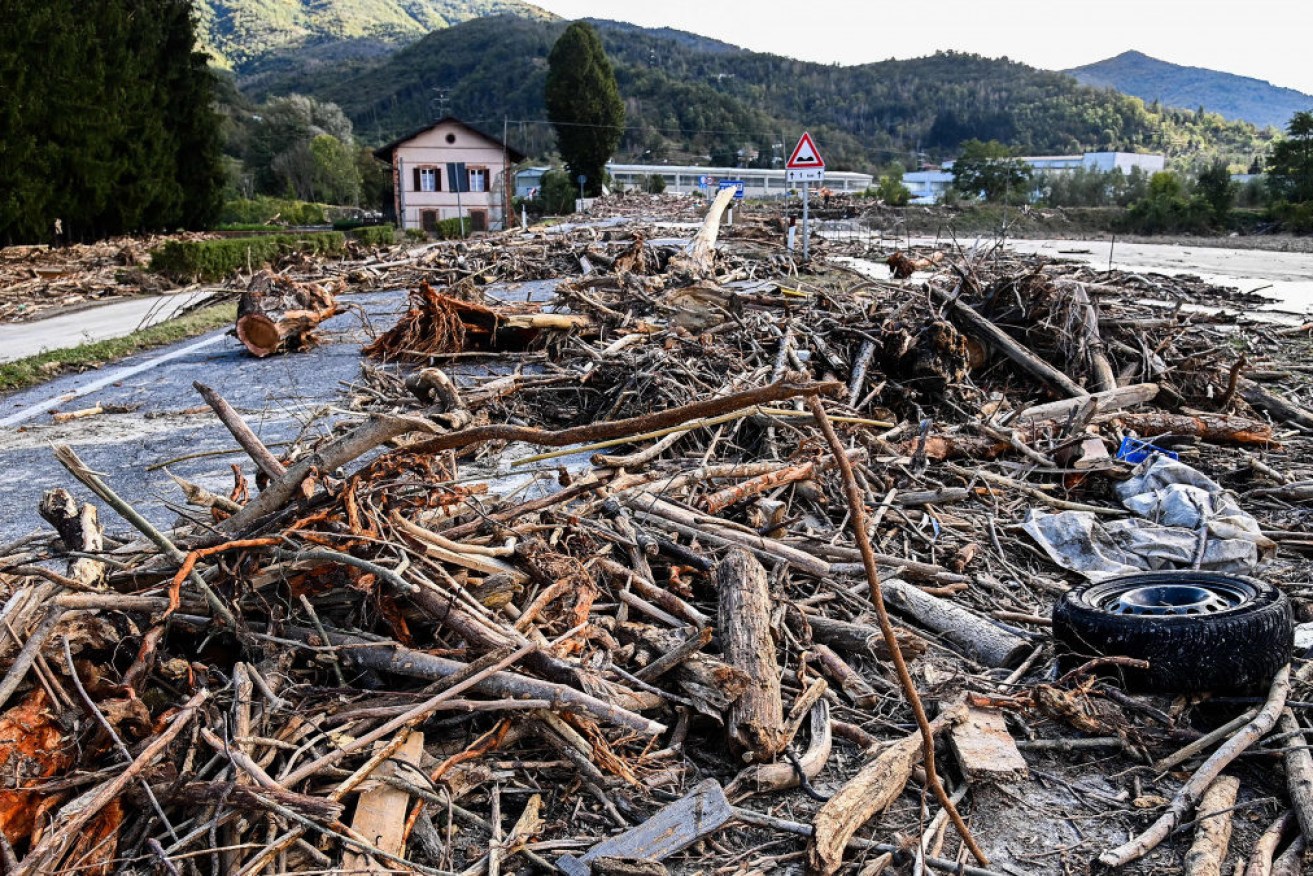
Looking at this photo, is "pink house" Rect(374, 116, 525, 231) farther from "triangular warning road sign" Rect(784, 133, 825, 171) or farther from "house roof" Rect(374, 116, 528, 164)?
"triangular warning road sign" Rect(784, 133, 825, 171)

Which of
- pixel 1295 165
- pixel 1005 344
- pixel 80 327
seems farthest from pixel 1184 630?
pixel 1295 165

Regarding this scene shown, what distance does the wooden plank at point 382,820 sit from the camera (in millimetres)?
2637

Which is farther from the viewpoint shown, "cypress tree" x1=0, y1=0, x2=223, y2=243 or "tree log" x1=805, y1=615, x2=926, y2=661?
"cypress tree" x1=0, y1=0, x2=223, y2=243

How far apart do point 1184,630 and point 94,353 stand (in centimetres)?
1227

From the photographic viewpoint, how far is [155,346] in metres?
12.7

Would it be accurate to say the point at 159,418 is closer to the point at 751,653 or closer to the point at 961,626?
the point at 751,653

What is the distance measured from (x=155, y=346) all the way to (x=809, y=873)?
12.7 m

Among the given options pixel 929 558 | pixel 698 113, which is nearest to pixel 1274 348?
pixel 929 558

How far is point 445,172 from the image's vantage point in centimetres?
5819


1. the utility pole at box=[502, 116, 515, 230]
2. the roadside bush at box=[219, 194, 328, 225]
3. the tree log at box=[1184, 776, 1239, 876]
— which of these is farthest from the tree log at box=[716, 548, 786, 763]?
the roadside bush at box=[219, 194, 328, 225]

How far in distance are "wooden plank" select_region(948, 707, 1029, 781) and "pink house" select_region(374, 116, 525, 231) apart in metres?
56.7

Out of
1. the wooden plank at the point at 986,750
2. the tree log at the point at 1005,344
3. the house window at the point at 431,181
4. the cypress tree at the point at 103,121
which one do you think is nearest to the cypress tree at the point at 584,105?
the house window at the point at 431,181

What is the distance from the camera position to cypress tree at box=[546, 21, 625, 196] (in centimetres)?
6475

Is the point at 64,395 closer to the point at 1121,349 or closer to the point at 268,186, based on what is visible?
the point at 1121,349
